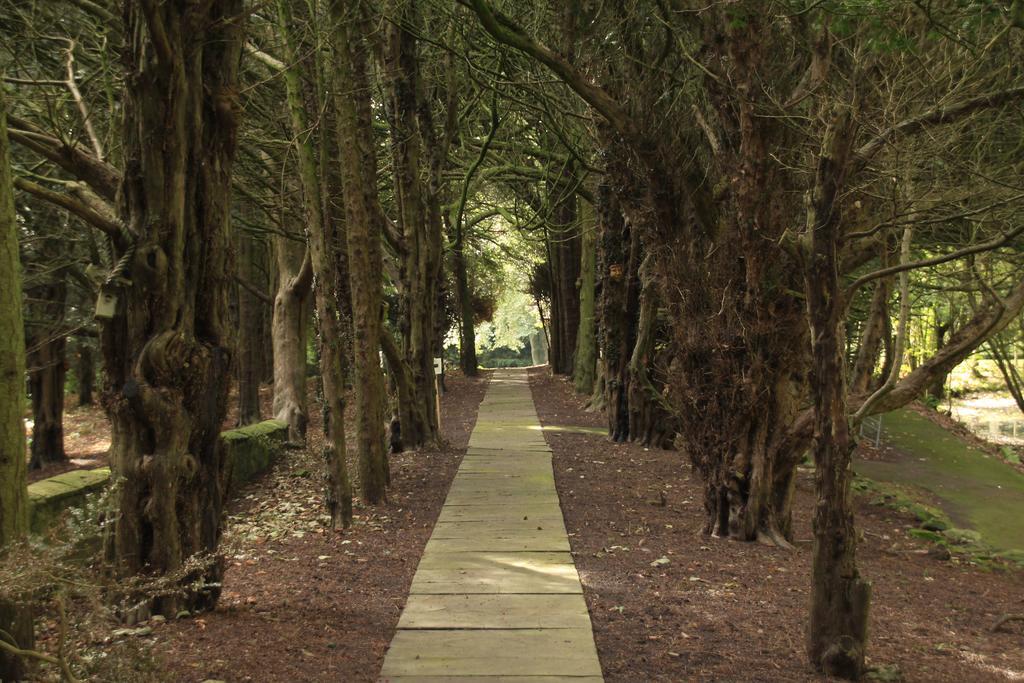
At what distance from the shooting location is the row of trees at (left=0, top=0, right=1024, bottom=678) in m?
5.41

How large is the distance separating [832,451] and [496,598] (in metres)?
2.77

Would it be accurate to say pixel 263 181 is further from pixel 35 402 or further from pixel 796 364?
pixel 796 364

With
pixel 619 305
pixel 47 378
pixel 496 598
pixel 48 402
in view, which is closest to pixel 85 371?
pixel 48 402

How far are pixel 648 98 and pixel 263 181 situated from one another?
292 inches

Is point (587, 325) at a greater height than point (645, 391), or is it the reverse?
point (587, 325)

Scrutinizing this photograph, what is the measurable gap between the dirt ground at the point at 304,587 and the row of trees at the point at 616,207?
0.39m

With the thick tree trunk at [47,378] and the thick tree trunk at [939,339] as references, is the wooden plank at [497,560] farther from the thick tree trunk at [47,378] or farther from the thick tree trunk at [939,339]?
the thick tree trunk at [47,378]

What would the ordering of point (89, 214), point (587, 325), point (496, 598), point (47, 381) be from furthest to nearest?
1. point (587, 325)
2. point (47, 381)
3. point (496, 598)
4. point (89, 214)

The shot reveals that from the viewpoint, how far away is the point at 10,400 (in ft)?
12.3

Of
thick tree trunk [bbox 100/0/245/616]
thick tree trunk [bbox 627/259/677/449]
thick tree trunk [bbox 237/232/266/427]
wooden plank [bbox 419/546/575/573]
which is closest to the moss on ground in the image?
thick tree trunk [bbox 627/259/677/449]

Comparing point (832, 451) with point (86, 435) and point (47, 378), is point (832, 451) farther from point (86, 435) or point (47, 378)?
point (86, 435)

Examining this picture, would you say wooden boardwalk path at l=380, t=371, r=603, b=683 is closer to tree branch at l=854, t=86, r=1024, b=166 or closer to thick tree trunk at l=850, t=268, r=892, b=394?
thick tree trunk at l=850, t=268, r=892, b=394

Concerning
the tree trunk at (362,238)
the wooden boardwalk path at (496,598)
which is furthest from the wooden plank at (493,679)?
the tree trunk at (362,238)

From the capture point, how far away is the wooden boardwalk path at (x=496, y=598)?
205 inches
